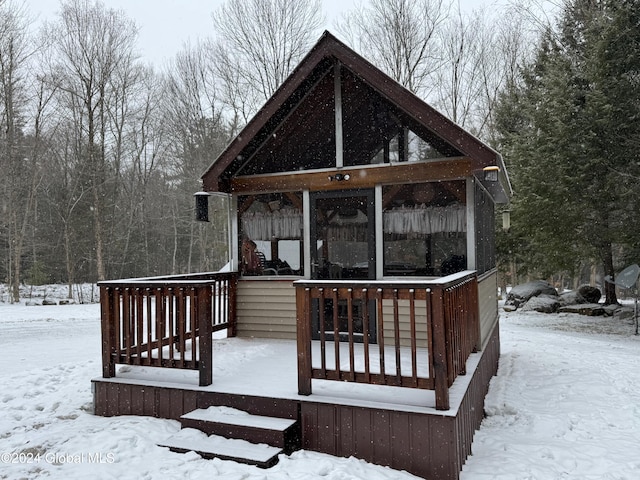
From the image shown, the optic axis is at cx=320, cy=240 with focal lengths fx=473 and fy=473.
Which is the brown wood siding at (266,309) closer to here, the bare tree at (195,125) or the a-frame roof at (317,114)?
the a-frame roof at (317,114)

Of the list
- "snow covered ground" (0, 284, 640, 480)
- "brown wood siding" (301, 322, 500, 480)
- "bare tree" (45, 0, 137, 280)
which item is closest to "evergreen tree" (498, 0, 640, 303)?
"snow covered ground" (0, 284, 640, 480)

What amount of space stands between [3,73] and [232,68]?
27.0 ft

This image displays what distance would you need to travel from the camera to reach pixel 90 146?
59.0 ft

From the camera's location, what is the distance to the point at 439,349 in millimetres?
3602

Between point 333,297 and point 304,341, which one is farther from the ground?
point 333,297

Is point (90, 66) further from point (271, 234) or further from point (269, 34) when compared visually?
point (271, 234)

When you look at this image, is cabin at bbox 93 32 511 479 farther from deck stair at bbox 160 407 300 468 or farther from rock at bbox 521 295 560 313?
rock at bbox 521 295 560 313

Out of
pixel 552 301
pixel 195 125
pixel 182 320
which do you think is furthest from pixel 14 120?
pixel 552 301

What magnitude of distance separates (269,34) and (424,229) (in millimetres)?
15341

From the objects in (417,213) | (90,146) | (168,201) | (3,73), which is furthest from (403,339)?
(168,201)

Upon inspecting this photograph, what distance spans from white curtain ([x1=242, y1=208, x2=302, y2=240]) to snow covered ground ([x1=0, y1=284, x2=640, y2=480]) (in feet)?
9.54

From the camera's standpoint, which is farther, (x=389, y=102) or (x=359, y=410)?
(x=389, y=102)

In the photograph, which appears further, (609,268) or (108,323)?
(609,268)

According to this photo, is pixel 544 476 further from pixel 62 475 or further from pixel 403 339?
pixel 62 475
